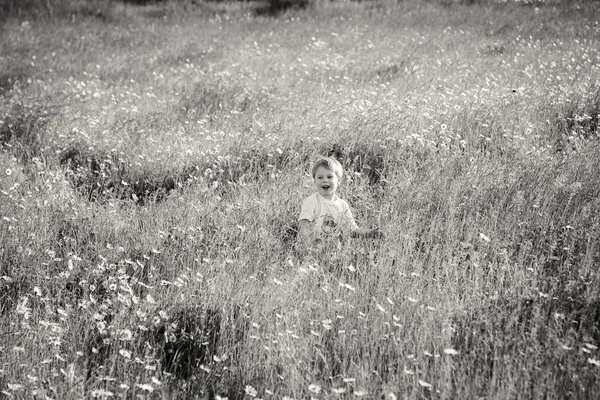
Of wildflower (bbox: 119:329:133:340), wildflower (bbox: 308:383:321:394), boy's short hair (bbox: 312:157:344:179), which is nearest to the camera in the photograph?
wildflower (bbox: 308:383:321:394)

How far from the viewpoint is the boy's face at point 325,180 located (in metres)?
4.48

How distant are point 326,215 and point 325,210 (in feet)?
0.52

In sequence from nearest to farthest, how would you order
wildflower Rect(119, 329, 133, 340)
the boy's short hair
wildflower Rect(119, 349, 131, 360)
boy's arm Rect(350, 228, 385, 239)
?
1. wildflower Rect(119, 349, 131, 360)
2. wildflower Rect(119, 329, 133, 340)
3. boy's arm Rect(350, 228, 385, 239)
4. the boy's short hair

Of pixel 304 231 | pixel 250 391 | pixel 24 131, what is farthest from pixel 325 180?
pixel 24 131

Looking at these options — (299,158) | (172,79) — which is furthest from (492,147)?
(172,79)

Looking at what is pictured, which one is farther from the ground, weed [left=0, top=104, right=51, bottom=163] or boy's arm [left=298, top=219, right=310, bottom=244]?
weed [left=0, top=104, right=51, bottom=163]

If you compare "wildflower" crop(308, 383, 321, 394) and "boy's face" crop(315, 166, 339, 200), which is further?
"boy's face" crop(315, 166, 339, 200)

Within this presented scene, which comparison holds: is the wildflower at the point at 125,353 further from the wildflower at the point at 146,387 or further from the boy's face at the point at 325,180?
the boy's face at the point at 325,180

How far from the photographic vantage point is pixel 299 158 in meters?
5.57

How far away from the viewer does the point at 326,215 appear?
4.33 meters

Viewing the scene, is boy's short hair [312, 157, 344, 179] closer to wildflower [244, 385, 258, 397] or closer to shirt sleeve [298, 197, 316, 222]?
shirt sleeve [298, 197, 316, 222]

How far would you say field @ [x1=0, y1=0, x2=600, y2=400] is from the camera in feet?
9.49

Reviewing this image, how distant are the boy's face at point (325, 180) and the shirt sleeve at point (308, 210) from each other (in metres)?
0.11

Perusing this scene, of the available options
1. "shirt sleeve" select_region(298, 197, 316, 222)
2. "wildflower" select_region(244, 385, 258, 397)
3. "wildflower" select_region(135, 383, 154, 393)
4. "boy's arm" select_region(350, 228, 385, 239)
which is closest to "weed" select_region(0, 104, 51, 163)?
"shirt sleeve" select_region(298, 197, 316, 222)
